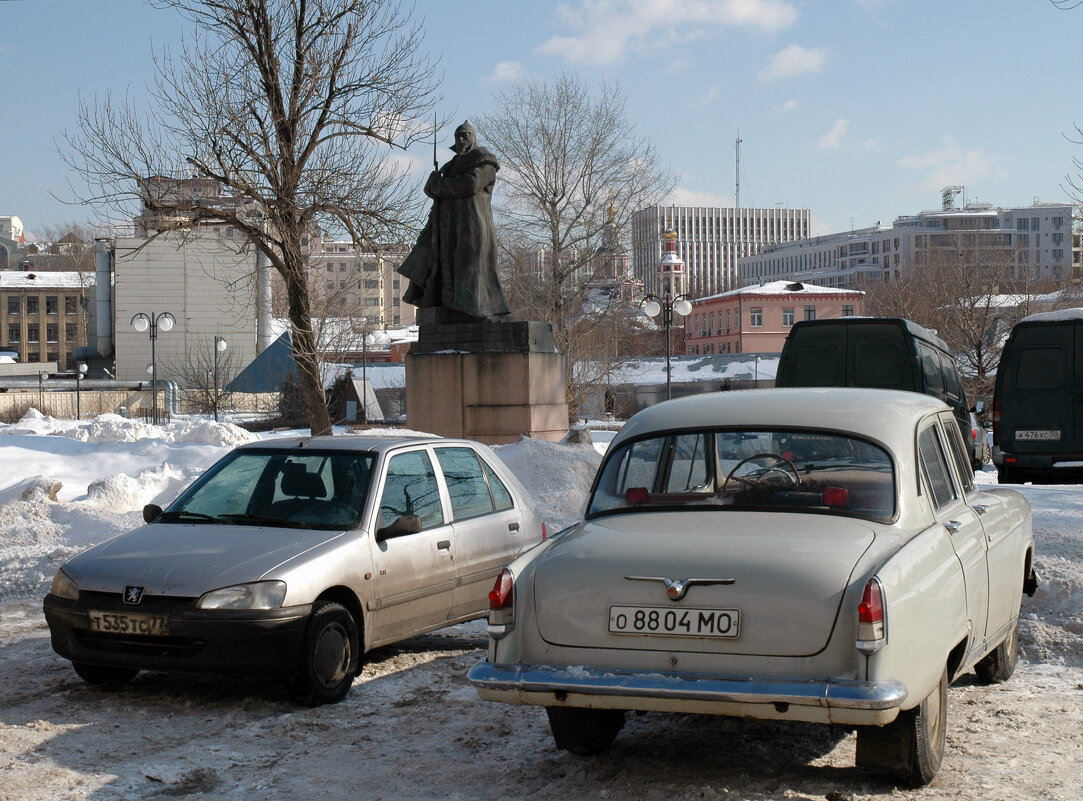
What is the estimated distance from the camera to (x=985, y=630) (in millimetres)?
5324

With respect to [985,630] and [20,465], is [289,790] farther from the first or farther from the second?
[20,465]

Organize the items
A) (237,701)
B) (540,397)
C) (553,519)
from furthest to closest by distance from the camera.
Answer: (540,397) → (553,519) → (237,701)

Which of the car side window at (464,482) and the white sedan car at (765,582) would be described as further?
the car side window at (464,482)

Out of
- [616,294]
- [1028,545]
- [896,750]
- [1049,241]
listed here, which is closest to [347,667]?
[896,750]

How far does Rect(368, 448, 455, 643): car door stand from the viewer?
262 inches

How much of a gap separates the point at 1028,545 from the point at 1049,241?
180 metres

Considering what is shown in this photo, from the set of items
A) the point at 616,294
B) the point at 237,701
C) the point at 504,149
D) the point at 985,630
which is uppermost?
the point at 504,149

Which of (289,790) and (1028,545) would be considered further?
(1028,545)

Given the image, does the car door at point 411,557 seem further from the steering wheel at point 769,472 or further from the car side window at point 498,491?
the steering wheel at point 769,472

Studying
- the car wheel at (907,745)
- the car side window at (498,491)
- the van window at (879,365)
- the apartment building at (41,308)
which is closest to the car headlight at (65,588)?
the car side window at (498,491)

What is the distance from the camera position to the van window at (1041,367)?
17.6 meters

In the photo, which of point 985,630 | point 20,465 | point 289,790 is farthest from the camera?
point 20,465

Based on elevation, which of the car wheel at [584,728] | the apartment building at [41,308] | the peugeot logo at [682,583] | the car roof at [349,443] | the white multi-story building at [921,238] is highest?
the white multi-story building at [921,238]

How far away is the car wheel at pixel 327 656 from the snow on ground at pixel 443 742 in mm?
122
